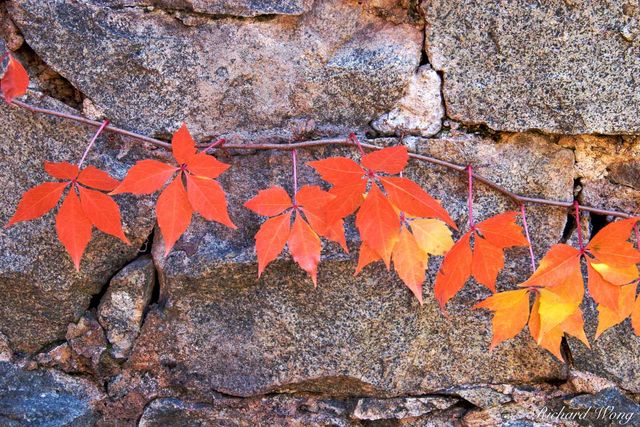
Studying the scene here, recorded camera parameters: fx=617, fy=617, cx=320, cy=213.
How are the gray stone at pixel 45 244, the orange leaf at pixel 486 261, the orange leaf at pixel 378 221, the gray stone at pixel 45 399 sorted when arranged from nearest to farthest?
the orange leaf at pixel 378 221, the orange leaf at pixel 486 261, the gray stone at pixel 45 244, the gray stone at pixel 45 399

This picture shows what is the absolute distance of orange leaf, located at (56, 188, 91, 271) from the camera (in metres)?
0.98

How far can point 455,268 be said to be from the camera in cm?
100

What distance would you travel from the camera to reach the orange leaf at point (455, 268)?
983 mm

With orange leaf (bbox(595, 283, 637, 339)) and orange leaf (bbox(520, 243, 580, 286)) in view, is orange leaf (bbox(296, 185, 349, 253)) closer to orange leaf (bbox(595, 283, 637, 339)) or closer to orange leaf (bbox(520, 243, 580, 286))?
orange leaf (bbox(520, 243, 580, 286))

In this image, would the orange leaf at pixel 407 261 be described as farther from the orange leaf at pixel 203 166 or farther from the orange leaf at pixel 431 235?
the orange leaf at pixel 203 166

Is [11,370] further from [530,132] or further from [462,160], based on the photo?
[530,132]

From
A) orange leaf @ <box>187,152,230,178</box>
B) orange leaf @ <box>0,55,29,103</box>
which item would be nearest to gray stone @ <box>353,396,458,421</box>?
orange leaf @ <box>187,152,230,178</box>

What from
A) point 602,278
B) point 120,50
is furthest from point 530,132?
point 120,50

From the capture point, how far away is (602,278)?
960 millimetres

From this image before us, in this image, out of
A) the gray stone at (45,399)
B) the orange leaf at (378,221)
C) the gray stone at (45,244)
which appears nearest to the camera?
the orange leaf at (378,221)

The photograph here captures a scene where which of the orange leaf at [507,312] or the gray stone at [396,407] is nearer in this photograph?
the orange leaf at [507,312]

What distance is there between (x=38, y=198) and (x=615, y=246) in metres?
0.92

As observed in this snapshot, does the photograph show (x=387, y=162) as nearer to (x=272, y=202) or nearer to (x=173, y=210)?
(x=272, y=202)

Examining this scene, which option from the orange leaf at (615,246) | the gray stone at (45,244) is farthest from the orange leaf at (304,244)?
the orange leaf at (615,246)
